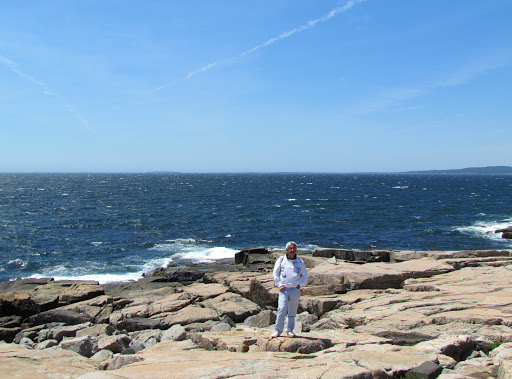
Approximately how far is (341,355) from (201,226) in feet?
148

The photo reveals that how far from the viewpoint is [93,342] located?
12820 millimetres

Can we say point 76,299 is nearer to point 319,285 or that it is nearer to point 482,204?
point 319,285

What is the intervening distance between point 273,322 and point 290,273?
4823 mm

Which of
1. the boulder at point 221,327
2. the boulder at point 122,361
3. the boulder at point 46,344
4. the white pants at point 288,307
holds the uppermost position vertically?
the white pants at point 288,307

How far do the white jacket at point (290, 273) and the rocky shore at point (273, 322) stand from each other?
1.42 metres

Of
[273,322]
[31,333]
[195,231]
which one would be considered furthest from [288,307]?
[195,231]

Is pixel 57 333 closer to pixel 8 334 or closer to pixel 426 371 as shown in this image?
pixel 8 334

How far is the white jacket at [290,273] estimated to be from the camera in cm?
1048

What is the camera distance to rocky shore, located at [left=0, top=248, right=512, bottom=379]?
8766 mm

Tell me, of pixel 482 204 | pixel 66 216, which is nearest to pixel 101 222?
pixel 66 216

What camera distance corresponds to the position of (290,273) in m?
10.5

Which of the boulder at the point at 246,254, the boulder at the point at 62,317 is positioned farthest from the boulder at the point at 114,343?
the boulder at the point at 246,254

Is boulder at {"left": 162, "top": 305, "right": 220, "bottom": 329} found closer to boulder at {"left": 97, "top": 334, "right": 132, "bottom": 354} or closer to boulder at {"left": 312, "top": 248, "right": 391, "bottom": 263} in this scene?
boulder at {"left": 97, "top": 334, "right": 132, "bottom": 354}

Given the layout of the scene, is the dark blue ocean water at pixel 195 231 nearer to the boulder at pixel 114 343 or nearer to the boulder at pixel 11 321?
the boulder at pixel 11 321
